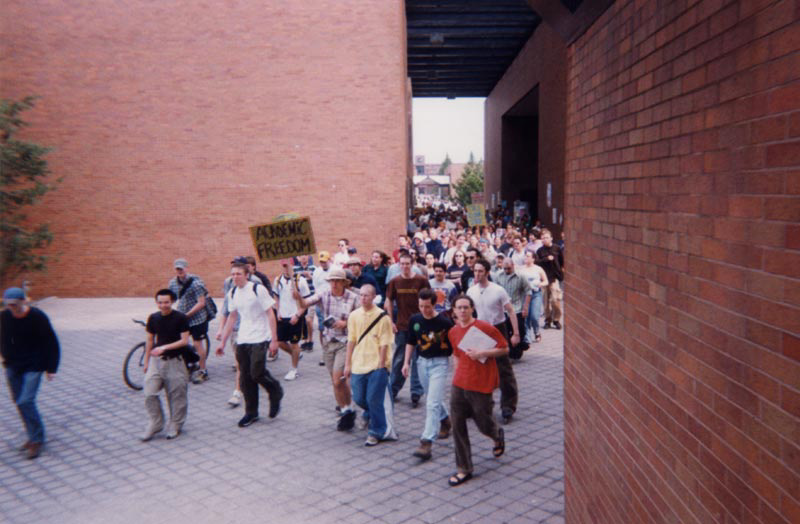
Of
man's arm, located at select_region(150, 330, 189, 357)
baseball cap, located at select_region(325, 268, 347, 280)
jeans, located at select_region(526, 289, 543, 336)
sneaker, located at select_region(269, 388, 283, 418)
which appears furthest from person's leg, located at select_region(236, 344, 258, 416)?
jeans, located at select_region(526, 289, 543, 336)

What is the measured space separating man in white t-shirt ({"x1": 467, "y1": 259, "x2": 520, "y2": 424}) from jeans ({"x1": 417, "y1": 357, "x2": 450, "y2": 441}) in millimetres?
932

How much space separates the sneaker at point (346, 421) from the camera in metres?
7.52

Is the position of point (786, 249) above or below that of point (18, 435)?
above

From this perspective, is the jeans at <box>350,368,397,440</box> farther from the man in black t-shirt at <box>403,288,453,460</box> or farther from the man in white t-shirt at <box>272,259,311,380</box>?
the man in white t-shirt at <box>272,259,311,380</box>

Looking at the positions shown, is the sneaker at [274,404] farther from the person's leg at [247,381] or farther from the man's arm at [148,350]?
the man's arm at [148,350]

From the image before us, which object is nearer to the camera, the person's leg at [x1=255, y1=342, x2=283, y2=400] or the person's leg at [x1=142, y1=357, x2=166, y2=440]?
the person's leg at [x1=142, y1=357, x2=166, y2=440]

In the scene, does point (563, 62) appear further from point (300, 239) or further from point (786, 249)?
point (786, 249)

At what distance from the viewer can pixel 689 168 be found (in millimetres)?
2426

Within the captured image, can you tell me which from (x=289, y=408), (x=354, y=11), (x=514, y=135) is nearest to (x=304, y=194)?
(x=354, y=11)

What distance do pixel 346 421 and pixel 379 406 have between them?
25.9 inches

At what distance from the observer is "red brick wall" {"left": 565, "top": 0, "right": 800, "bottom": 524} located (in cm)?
183

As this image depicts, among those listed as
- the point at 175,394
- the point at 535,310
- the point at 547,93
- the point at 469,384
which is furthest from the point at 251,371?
the point at 547,93

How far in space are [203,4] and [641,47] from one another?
17.0 metres

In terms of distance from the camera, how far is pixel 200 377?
1001 centimetres
